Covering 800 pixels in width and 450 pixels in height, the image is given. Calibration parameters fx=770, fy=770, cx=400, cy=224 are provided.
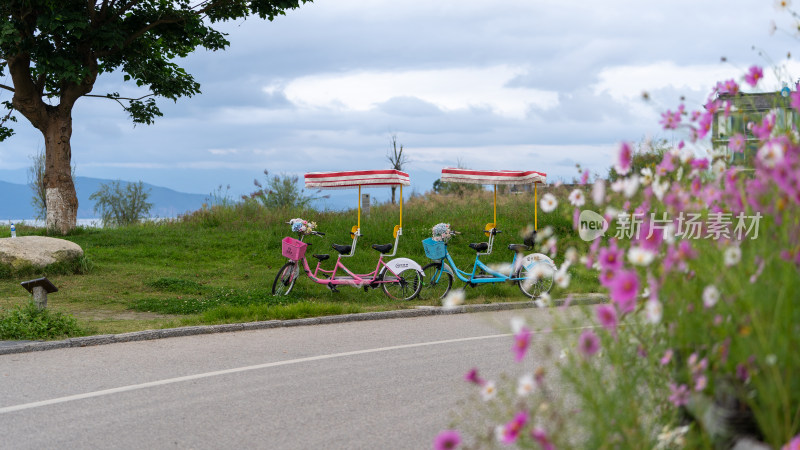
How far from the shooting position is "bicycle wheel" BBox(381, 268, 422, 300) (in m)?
14.5

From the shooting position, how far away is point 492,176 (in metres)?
19.2

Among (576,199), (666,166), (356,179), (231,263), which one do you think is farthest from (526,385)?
(231,263)

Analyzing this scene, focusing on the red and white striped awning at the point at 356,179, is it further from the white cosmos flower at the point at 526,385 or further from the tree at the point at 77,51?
the white cosmos flower at the point at 526,385

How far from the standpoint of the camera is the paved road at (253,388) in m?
5.89

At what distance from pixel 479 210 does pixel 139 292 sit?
12299mm

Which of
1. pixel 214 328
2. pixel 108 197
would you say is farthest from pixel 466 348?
pixel 108 197

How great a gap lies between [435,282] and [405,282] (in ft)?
2.35

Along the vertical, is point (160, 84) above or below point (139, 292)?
above

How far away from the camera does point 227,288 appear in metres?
16.2

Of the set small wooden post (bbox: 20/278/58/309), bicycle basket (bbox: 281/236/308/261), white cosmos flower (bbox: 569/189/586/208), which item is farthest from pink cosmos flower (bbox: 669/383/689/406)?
bicycle basket (bbox: 281/236/308/261)

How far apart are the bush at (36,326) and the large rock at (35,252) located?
7122mm

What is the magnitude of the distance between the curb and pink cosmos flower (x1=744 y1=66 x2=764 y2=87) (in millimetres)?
4790

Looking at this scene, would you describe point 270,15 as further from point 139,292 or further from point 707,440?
point 707,440

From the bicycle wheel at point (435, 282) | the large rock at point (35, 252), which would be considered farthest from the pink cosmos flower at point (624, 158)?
the large rock at point (35, 252)
